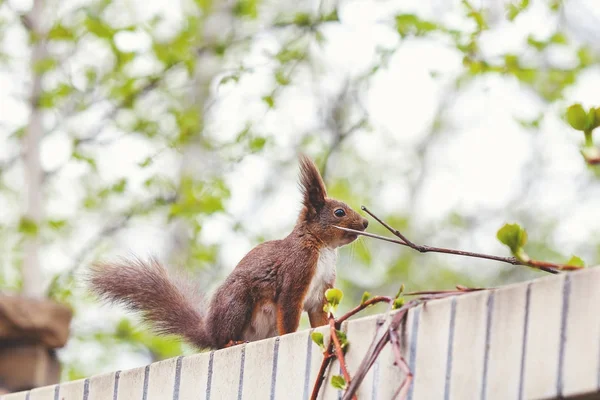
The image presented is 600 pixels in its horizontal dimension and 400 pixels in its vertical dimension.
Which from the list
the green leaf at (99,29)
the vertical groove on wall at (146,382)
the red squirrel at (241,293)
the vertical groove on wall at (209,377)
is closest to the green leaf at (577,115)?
the vertical groove on wall at (209,377)

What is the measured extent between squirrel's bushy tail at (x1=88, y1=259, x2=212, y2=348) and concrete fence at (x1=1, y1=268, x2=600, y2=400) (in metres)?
0.68

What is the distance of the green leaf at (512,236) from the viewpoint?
1085 mm

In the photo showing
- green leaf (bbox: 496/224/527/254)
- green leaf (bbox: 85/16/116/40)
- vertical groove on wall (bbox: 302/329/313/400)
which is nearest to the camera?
green leaf (bbox: 496/224/527/254)

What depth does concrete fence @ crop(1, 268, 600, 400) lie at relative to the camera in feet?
3.19

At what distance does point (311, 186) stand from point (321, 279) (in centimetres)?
26

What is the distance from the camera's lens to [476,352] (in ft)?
3.54

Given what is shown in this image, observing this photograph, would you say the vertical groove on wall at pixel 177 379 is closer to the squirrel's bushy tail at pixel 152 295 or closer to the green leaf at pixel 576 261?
the squirrel's bushy tail at pixel 152 295

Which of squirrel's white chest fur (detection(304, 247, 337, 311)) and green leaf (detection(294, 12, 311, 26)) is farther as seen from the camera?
green leaf (detection(294, 12, 311, 26))

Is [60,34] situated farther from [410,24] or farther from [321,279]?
[321,279]

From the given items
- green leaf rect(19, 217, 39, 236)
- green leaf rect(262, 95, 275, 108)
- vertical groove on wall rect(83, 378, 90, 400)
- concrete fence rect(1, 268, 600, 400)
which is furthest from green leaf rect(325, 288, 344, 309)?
green leaf rect(19, 217, 39, 236)

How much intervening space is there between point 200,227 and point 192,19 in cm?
228

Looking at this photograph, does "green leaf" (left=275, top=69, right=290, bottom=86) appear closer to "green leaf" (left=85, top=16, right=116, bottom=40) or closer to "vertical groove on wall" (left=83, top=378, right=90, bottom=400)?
"green leaf" (left=85, top=16, right=116, bottom=40)

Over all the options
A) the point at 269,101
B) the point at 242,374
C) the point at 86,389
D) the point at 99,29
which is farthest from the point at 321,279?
the point at 99,29

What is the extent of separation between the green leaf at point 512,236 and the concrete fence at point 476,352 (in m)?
0.06
